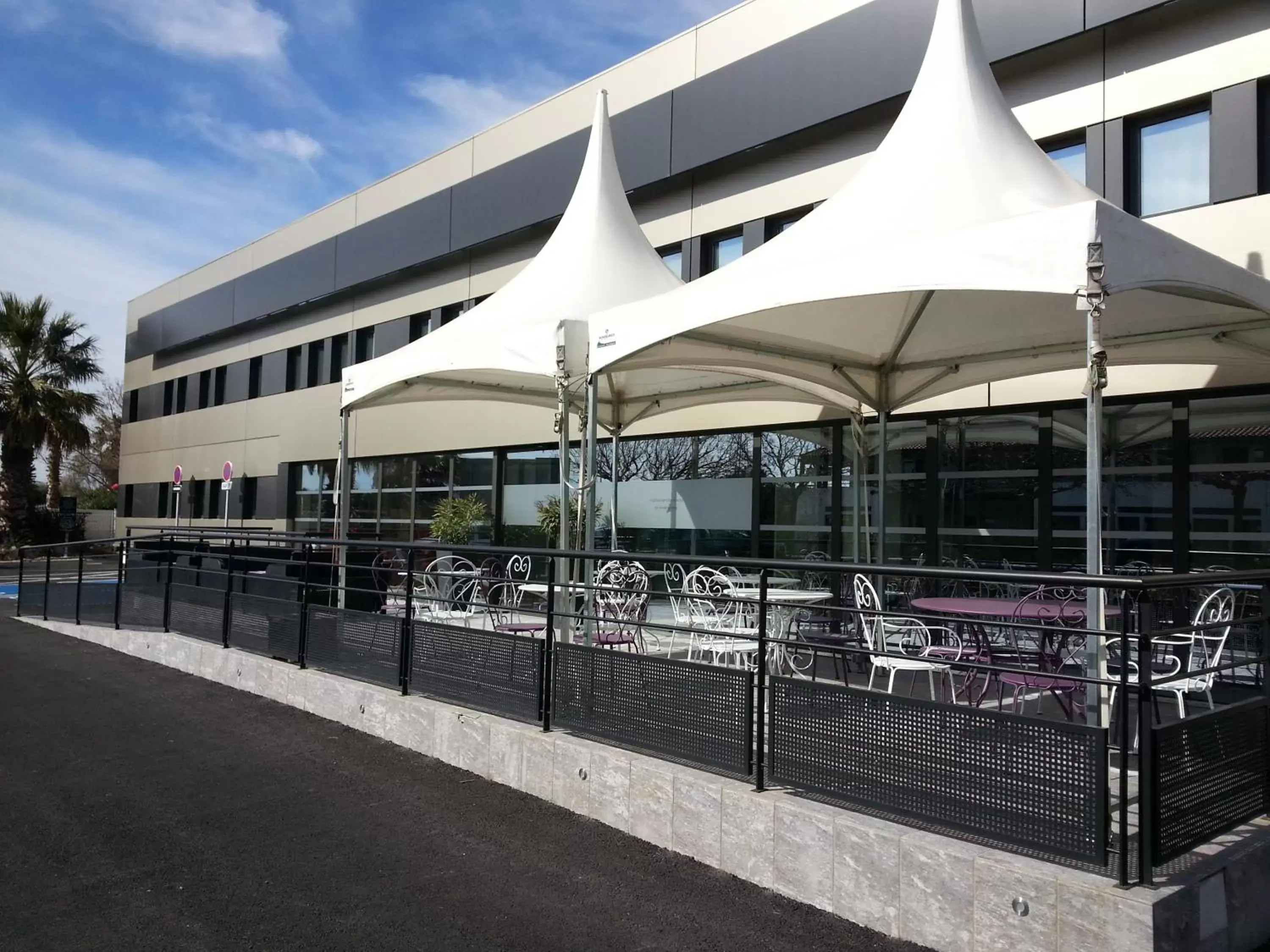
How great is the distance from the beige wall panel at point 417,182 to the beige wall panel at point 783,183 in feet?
18.9

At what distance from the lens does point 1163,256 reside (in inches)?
180

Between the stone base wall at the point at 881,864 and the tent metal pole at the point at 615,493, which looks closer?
the stone base wall at the point at 881,864

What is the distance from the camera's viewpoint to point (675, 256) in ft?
43.4

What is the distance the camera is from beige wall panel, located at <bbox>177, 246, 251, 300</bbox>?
2434 cm

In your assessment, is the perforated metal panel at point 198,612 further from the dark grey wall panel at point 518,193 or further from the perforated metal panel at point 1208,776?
the dark grey wall panel at point 518,193

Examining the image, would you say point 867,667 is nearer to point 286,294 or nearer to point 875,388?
point 875,388

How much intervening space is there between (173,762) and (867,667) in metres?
4.97

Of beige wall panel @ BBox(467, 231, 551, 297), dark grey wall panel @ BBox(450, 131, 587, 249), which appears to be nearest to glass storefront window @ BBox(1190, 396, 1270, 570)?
dark grey wall panel @ BBox(450, 131, 587, 249)

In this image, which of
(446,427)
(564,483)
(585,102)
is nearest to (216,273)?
(446,427)

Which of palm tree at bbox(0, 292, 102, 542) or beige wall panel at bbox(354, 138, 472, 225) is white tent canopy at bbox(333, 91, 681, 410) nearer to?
beige wall panel at bbox(354, 138, 472, 225)

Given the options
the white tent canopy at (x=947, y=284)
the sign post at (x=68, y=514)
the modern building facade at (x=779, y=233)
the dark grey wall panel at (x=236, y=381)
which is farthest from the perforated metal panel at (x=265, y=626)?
the sign post at (x=68, y=514)

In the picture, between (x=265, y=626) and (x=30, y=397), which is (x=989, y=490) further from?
(x=30, y=397)

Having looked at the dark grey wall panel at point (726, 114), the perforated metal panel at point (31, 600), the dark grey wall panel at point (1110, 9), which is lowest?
the perforated metal panel at point (31, 600)

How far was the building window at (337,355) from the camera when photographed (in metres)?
20.1
